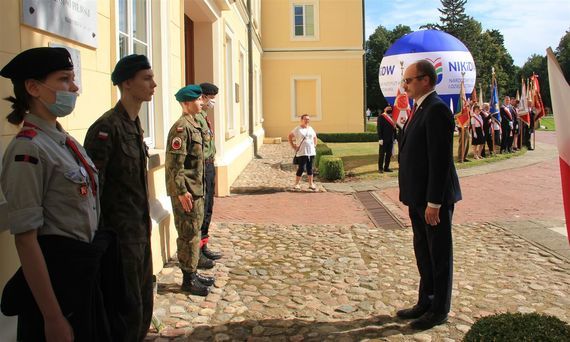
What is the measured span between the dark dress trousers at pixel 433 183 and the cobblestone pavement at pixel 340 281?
411 mm

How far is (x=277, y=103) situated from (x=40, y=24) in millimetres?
24642

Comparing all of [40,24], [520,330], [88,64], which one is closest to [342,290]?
[520,330]

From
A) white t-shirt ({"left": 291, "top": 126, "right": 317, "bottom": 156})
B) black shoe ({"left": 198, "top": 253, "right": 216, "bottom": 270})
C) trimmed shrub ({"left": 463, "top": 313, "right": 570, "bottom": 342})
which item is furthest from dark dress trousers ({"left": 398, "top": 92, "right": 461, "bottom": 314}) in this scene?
white t-shirt ({"left": 291, "top": 126, "right": 317, "bottom": 156})

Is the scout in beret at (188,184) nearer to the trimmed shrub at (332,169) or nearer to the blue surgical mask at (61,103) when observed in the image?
the blue surgical mask at (61,103)

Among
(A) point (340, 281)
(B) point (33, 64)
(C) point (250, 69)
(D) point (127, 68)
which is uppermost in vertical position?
(C) point (250, 69)

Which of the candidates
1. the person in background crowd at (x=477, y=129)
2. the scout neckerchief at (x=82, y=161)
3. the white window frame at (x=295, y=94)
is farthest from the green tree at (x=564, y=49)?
the scout neckerchief at (x=82, y=161)

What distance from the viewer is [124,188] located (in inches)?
111

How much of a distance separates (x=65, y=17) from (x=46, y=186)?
1996 mm

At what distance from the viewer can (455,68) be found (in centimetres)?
1532

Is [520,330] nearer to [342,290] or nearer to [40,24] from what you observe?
[342,290]

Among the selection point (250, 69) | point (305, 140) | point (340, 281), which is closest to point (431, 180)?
point (340, 281)

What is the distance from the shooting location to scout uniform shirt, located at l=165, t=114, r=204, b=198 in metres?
4.64

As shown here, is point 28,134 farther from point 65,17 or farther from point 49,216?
point 65,17

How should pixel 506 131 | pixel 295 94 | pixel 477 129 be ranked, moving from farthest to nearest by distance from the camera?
pixel 295 94 → pixel 506 131 → pixel 477 129
